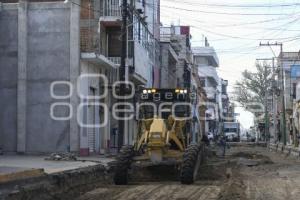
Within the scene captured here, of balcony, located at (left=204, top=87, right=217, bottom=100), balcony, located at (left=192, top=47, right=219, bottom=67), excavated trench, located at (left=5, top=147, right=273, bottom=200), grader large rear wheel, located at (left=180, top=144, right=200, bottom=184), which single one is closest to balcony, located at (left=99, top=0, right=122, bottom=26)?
excavated trench, located at (left=5, top=147, right=273, bottom=200)

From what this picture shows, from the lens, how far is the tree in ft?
340

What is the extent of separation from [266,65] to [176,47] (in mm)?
31061

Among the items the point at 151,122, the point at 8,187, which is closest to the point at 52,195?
the point at 8,187

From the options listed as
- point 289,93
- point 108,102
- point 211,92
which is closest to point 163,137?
point 108,102

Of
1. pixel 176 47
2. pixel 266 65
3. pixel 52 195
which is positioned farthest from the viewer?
pixel 266 65

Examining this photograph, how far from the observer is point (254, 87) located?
105750 mm

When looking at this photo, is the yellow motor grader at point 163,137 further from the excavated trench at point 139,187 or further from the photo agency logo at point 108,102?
the excavated trench at point 139,187

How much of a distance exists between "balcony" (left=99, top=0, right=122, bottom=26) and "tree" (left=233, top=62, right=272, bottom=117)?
6477cm

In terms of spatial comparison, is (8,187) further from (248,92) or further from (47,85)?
(248,92)

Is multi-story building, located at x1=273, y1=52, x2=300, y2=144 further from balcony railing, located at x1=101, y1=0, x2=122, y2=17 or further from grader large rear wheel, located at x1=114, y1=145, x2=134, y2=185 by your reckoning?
grader large rear wheel, located at x1=114, y1=145, x2=134, y2=185

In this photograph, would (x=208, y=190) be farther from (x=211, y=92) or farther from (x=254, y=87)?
(x=211, y=92)

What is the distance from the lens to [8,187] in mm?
14805

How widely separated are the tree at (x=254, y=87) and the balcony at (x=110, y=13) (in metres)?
64.8

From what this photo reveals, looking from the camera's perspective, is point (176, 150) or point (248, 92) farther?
point (248, 92)
